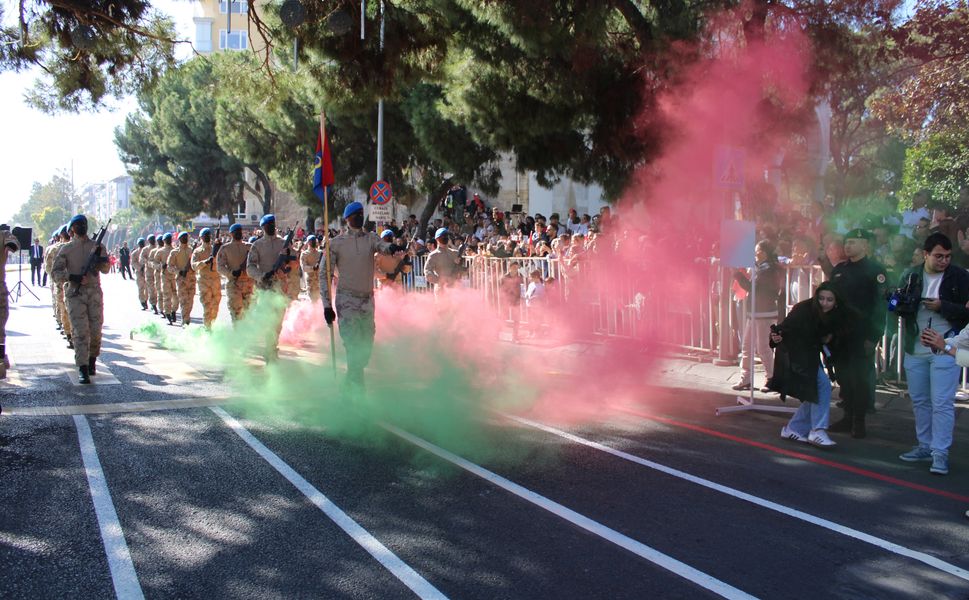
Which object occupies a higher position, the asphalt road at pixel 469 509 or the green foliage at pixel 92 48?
the green foliage at pixel 92 48

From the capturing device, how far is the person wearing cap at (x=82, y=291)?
30.1 feet

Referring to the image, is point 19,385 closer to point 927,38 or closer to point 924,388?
point 924,388

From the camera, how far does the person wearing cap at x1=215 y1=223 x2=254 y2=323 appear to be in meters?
11.2

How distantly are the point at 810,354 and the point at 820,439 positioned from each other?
69 cm

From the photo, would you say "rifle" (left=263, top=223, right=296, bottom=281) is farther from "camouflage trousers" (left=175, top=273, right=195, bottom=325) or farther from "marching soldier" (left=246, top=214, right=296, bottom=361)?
"camouflage trousers" (left=175, top=273, right=195, bottom=325)

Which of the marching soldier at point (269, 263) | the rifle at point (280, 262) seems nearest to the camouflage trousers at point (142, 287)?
the marching soldier at point (269, 263)

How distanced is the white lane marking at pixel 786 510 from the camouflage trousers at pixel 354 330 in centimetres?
207

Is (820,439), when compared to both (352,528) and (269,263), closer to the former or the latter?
(352,528)

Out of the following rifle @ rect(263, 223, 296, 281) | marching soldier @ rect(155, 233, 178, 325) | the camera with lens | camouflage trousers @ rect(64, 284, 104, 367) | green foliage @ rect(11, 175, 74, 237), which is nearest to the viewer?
the camera with lens

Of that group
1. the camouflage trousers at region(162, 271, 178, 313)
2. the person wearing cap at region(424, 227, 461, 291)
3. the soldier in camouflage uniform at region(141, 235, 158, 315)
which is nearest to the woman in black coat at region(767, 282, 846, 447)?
the person wearing cap at region(424, 227, 461, 291)

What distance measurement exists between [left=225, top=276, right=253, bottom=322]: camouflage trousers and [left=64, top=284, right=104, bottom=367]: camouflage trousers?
1.92 m

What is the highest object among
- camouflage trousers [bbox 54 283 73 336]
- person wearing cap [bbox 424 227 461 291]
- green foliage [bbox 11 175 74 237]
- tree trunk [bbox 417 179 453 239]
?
green foliage [bbox 11 175 74 237]

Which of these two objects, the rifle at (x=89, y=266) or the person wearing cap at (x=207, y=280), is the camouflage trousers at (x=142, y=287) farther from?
the rifle at (x=89, y=266)

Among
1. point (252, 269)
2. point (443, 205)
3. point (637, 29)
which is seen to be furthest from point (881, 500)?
point (443, 205)
